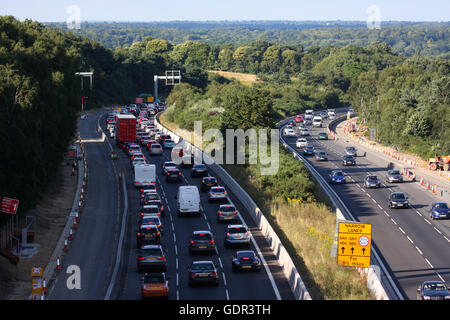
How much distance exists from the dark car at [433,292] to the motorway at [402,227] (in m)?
1.36

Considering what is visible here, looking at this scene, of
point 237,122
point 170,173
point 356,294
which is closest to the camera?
point 356,294

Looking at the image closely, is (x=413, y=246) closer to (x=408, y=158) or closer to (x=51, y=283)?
(x=51, y=283)

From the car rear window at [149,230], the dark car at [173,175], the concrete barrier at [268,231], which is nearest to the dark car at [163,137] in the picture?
the concrete barrier at [268,231]

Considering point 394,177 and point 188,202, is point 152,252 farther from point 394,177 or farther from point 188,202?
point 394,177

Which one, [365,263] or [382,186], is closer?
[365,263]

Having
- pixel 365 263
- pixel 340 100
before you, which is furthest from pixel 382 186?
pixel 340 100

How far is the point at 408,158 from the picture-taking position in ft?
251

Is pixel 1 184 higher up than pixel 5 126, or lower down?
lower down

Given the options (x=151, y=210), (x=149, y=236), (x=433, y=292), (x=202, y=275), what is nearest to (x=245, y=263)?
(x=202, y=275)

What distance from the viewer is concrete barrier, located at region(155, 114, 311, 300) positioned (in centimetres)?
2728

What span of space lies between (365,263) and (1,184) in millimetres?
17847

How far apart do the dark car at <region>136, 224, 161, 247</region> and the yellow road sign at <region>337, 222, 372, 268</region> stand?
37.0 feet

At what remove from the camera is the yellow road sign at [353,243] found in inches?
1073

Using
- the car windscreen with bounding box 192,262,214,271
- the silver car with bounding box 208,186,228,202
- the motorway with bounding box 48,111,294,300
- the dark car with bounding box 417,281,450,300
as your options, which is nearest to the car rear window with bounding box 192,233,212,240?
the motorway with bounding box 48,111,294,300
